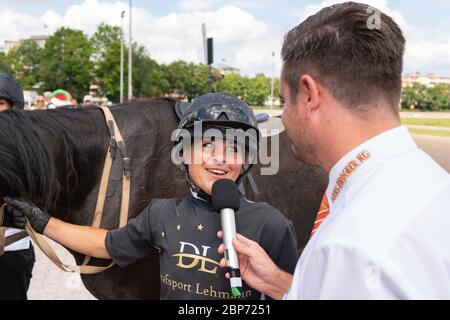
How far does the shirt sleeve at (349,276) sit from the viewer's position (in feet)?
2.96

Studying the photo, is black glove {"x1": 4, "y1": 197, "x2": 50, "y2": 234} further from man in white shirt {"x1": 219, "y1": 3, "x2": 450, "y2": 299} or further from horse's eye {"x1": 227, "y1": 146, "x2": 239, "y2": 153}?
man in white shirt {"x1": 219, "y1": 3, "x2": 450, "y2": 299}

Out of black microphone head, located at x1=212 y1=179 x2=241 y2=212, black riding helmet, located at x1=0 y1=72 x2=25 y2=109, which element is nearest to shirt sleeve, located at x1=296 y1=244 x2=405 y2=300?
black microphone head, located at x1=212 y1=179 x2=241 y2=212

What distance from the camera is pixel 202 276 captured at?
6.25 ft

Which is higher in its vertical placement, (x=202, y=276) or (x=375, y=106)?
(x=375, y=106)

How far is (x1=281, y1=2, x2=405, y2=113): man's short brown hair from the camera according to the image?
3.92 feet

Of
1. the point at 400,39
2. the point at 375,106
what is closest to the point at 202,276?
the point at 375,106

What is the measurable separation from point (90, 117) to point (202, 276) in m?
1.25

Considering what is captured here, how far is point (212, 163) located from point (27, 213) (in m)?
0.97

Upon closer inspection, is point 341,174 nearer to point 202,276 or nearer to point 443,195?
point 443,195

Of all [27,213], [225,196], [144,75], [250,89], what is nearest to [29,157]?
[27,213]

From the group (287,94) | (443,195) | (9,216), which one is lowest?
(9,216)

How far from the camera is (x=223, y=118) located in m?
2.13

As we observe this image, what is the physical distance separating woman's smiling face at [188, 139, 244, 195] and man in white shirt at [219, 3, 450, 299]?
63 cm
